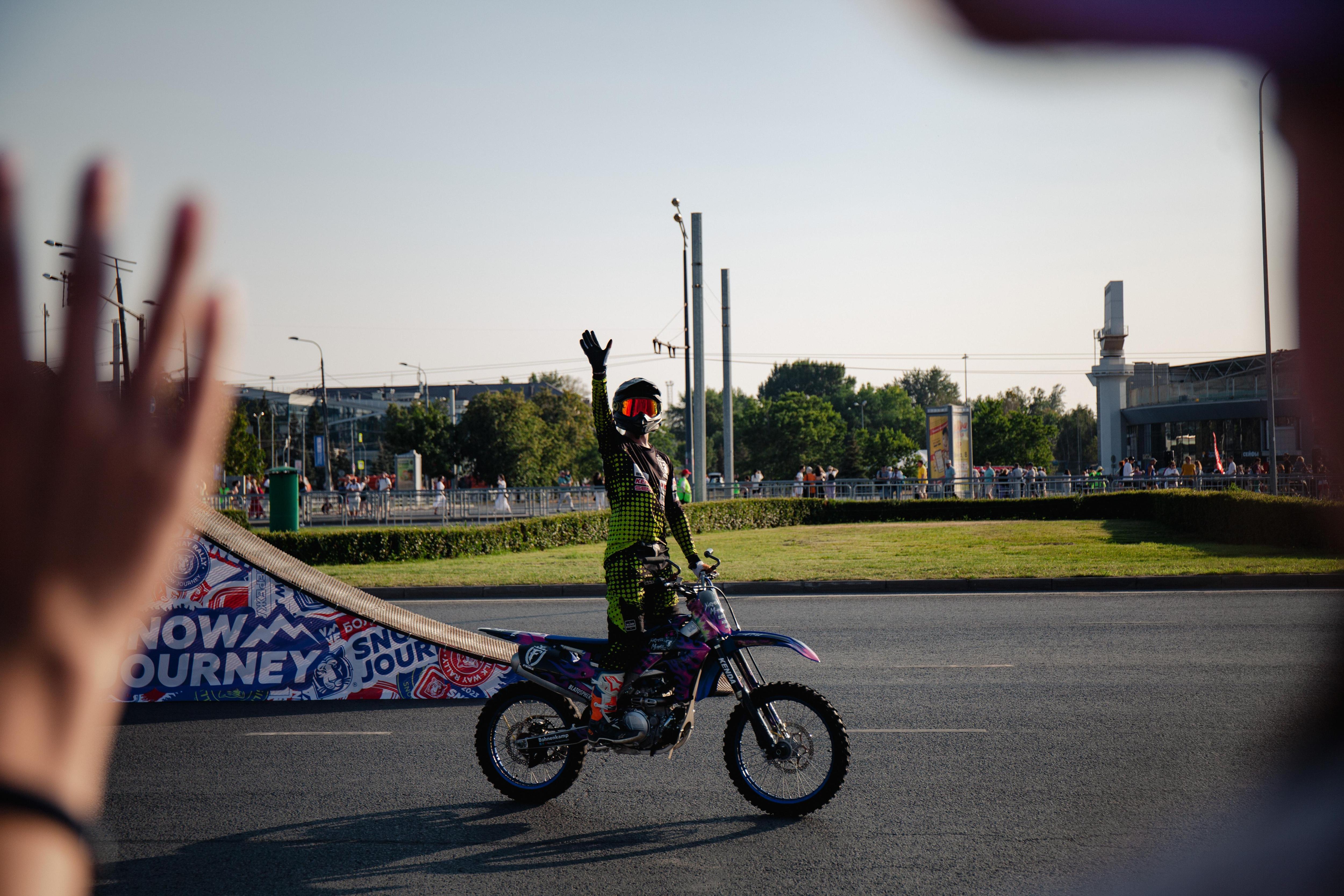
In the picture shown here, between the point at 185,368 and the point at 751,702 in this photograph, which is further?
the point at 751,702

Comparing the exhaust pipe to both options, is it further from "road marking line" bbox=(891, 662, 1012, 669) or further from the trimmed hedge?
the trimmed hedge

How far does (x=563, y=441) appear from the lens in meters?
67.4

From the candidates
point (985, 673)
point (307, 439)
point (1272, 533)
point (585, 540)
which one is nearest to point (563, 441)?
point (307, 439)

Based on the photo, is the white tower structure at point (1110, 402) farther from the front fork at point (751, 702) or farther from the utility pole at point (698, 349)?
the front fork at point (751, 702)

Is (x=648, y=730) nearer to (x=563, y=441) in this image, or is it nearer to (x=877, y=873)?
(x=877, y=873)

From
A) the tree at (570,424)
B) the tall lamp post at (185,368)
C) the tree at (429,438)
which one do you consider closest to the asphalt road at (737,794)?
the tall lamp post at (185,368)

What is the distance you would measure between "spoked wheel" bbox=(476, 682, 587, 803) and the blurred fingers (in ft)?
15.5

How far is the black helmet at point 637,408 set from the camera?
556 centimetres

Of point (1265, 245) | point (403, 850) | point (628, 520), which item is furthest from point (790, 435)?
point (1265, 245)

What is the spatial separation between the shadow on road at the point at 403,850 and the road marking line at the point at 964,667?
12.1ft

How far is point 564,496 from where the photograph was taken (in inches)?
1243

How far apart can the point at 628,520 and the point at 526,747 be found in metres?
1.26

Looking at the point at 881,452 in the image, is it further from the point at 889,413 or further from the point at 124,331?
the point at 124,331

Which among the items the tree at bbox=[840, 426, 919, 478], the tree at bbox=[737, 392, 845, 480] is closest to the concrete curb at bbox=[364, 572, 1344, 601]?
the tree at bbox=[840, 426, 919, 478]
